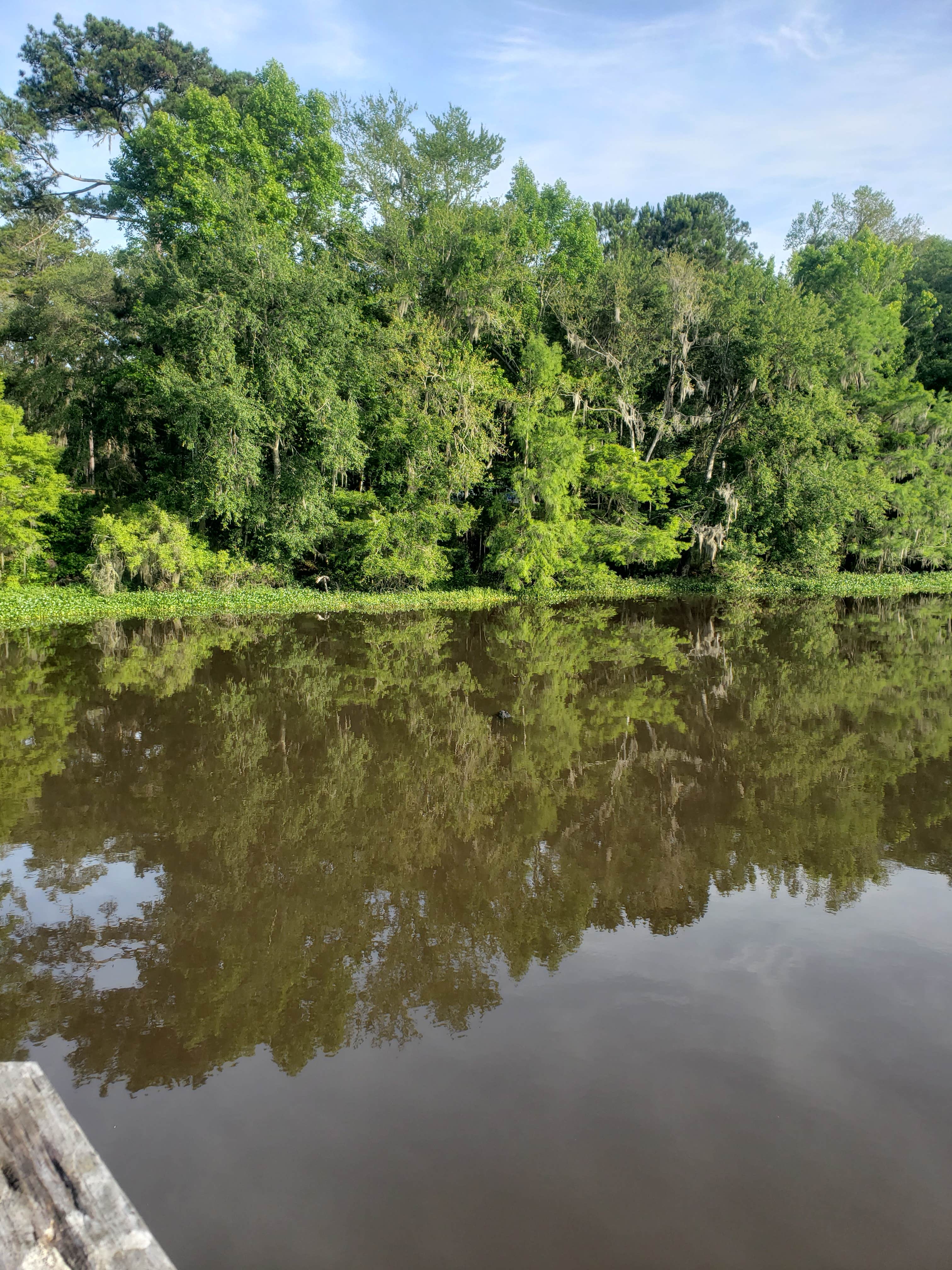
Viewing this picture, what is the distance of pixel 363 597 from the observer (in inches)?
948

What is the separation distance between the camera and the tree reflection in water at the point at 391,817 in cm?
567

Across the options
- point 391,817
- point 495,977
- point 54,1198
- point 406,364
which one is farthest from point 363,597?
point 54,1198

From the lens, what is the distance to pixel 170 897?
6941 millimetres

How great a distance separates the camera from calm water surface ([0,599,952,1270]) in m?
4.04

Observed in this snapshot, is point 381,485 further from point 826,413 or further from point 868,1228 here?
point 868,1228

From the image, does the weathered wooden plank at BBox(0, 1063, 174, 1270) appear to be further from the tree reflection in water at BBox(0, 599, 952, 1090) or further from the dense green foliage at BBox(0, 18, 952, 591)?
the dense green foliage at BBox(0, 18, 952, 591)

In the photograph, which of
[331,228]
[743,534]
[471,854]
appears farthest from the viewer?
[743,534]

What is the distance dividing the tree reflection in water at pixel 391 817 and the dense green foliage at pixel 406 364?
9.65 meters

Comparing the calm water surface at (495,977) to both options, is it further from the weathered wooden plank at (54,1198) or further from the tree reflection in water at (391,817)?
the weathered wooden plank at (54,1198)

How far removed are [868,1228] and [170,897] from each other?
555 centimetres

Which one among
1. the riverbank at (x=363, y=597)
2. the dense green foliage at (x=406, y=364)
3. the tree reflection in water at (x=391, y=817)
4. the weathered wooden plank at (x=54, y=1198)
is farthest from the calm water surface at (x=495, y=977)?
the dense green foliage at (x=406, y=364)

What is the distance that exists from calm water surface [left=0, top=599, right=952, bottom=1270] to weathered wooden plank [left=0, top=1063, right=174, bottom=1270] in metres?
2.41

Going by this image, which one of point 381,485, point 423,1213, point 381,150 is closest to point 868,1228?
point 423,1213

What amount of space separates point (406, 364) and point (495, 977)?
71.5 ft
